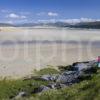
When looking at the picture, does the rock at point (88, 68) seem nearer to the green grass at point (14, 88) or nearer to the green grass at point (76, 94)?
the green grass at point (14, 88)

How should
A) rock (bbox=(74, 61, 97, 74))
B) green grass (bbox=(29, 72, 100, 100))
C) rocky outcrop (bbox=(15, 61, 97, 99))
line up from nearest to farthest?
green grass (bbox=(29, 72, 100, 100)) → rocky outcrop (bbox=(15, 61, 97, 99)) → rock (bbox=(74, 61, 97, 74))

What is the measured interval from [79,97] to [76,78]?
5.20 m

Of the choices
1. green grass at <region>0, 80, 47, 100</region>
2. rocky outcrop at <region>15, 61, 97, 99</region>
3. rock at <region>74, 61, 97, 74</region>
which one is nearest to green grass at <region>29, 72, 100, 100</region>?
rocky outcrop at <region>15, 61, 97, 99</region>

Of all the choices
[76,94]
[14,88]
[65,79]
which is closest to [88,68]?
[65,79]

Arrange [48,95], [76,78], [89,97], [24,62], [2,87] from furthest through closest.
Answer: [24,62] → [2,87] → [76,78] → [48,95] → [89,97]

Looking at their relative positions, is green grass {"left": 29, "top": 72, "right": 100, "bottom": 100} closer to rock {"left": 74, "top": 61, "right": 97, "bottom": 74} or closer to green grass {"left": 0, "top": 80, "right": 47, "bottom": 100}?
green grass {"left": 0, "top": 80, "right": 47, "bottom": 100}

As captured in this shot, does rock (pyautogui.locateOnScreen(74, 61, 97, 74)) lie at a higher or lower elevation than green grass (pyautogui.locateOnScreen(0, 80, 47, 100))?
higher

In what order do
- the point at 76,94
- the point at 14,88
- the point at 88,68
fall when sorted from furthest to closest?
the point at 88,68 → the point at 14,88 → the point at 76,94

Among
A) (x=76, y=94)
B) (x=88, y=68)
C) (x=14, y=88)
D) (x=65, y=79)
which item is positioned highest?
(x=76, y=94)

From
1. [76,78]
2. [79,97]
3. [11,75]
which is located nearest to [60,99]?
[79,97]

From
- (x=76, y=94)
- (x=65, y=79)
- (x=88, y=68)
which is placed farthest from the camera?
(x=88, y=68)

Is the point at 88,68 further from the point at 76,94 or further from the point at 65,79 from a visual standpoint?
the point at 76,94

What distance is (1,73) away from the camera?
24.1 metres

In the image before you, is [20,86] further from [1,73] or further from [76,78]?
[1,73]
